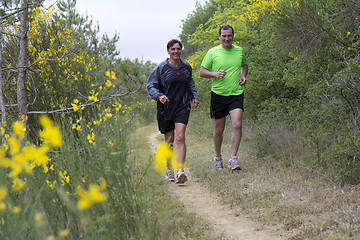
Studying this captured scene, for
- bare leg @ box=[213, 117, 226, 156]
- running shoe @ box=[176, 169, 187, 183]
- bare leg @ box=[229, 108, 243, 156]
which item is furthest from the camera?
bare leg @ box=[213, 117, 226, 156]

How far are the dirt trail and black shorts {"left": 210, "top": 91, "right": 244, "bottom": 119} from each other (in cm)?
111

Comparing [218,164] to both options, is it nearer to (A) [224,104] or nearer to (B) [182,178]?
(B) [182,178]

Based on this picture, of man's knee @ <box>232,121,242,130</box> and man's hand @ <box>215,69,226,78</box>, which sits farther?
man's knee @ <box>232,121,242,130</box>

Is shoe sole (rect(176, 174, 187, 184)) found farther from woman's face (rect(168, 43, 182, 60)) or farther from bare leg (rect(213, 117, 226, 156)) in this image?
woman's face (rect(168, 43, 182, 60))

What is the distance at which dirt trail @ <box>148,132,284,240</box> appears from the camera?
334 centimetres

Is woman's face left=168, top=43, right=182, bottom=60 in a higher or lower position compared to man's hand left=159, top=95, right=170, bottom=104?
higher

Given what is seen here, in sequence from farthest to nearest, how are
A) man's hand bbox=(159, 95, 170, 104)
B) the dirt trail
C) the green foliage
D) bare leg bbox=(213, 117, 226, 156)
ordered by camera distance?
1. bare leg bbox=(213, 117, 226, 156)
2. man's hand bbox=(159, 95, 170, 104)
3. the green foliage
4. the dirt trail

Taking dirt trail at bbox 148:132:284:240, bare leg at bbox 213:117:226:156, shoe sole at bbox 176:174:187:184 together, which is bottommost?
dirt trail at bbox 148:132:284:240

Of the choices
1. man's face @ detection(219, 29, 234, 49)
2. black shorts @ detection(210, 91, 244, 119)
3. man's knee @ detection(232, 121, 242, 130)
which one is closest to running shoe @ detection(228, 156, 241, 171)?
man's knee @ detection(232, 121, 242, 130)

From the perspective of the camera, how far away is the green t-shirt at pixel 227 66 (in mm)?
5320

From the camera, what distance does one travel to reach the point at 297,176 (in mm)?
4668

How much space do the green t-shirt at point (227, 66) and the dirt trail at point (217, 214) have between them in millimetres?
1473

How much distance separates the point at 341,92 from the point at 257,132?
6.94 ft

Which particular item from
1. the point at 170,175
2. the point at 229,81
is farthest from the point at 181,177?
the point at 229,81
